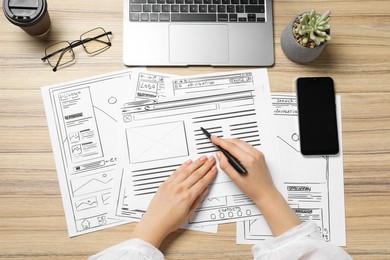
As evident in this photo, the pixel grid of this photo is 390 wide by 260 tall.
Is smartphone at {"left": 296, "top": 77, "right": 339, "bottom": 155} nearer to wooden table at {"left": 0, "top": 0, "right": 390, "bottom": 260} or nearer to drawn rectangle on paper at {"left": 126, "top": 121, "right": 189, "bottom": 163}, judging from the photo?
wooden table at {"left": 0, "top": 0, "right": 390, "bottom": 260}

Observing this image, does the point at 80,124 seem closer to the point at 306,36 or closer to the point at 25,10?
the point at 25,10

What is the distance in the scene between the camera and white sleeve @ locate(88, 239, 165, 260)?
2.70ft

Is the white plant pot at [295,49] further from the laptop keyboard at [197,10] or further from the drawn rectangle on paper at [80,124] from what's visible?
the drawn rectangle on paper at [80,124]

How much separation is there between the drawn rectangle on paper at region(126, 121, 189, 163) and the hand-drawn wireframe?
0.66 feet

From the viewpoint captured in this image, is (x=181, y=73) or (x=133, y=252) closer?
(x=133, y=252)

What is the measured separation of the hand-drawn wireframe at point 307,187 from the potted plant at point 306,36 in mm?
116

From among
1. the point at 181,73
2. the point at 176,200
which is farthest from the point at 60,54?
the point at 176,200

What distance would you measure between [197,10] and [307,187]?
44cm

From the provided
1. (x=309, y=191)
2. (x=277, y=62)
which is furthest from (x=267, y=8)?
(x=309, y=191)

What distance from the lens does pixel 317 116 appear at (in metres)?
0.91

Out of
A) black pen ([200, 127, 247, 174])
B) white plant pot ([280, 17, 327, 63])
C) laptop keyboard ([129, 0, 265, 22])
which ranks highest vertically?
laptop keyboard ([129, 0, 265, 22])

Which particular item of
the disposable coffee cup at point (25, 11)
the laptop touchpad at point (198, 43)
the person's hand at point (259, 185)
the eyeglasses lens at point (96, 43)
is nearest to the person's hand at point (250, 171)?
the person's hand at point (259, 185)

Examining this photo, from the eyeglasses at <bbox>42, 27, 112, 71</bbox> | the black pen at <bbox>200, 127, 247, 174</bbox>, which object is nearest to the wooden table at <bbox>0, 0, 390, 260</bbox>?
the eyeglasses at <bbox>42, 27, 112, 71</bbox>

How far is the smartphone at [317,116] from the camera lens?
90cm
